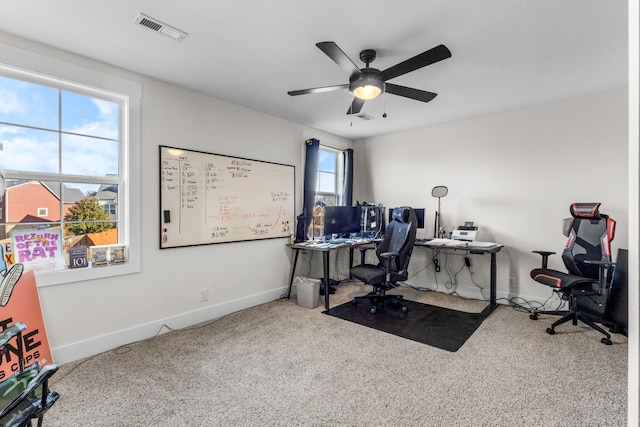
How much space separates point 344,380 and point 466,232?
2.67 metres

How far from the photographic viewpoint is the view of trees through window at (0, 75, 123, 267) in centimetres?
234

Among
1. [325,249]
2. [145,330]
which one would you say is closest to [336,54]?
[325,249]

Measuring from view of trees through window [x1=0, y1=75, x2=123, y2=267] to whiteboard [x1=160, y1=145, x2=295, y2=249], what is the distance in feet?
1.48

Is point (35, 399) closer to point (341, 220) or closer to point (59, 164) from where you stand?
point (59, 164)

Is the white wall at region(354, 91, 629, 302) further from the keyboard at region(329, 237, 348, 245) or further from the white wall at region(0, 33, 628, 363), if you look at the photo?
the keyboard at region(329, 237, 348, 245)

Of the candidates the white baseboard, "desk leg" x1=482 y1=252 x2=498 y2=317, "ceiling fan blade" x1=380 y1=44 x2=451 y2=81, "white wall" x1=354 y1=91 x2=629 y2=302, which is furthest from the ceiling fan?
the white baseboard

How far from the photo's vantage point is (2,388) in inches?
53.4

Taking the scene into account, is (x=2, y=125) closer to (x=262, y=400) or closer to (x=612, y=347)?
(x=262, y=400)

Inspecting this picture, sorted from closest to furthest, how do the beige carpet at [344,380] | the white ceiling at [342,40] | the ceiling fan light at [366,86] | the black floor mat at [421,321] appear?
the beige carpet at [344,380], the white ceiling at [342,40], the ceiling fan light at [366,86], the black floor mat at [421,321]

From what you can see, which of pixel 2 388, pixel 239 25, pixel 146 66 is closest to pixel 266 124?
pixel 146 66

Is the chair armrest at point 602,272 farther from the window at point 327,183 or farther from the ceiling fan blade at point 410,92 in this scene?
the window at point 327,183

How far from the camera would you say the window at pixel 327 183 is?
191 inches

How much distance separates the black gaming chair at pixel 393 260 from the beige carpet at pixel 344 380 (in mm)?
641

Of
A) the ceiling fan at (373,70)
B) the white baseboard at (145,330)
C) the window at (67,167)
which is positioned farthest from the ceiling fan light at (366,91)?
the white baseboard at (145,330)
